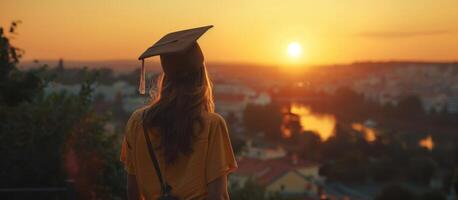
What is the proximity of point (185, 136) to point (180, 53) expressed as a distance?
259 mm

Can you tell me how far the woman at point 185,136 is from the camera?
167cm

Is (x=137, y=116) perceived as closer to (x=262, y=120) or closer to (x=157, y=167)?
(x=157, y=167)

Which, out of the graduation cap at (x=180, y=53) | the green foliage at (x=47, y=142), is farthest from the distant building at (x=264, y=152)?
the graduation cap at (x=180, y=53)

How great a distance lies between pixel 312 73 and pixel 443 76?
4.06 meters

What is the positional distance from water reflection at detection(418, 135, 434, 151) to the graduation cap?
601 inches

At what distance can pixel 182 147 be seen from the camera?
5.41 ft

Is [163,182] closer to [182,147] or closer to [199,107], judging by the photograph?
[182,147]

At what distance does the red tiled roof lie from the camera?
55.6ft

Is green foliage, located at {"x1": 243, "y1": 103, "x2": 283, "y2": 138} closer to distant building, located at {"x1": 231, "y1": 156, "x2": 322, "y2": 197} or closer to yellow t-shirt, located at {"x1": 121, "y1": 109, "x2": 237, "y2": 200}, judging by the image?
distant building, located at {"x1": 231, "y1": 156, "x2": 322, "y2": 197}

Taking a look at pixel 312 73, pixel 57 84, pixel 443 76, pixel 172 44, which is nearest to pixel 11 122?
pixel 57 84

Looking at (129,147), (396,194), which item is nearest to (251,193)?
(396,194)

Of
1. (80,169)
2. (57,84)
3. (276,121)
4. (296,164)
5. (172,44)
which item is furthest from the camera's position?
(296,164)

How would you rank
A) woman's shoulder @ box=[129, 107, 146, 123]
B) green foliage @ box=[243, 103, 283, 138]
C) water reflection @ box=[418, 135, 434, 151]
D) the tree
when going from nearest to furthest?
woman's shoulder @ box=[129, 107, 146, 123]
water reflection @ box=[418, 135, 434, 151]
the tree
green foliage @ box=[243, 103, 283, 138]

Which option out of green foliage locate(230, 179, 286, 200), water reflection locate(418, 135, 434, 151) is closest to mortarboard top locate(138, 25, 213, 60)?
green foliage locate(230, 179, 286, 200)
